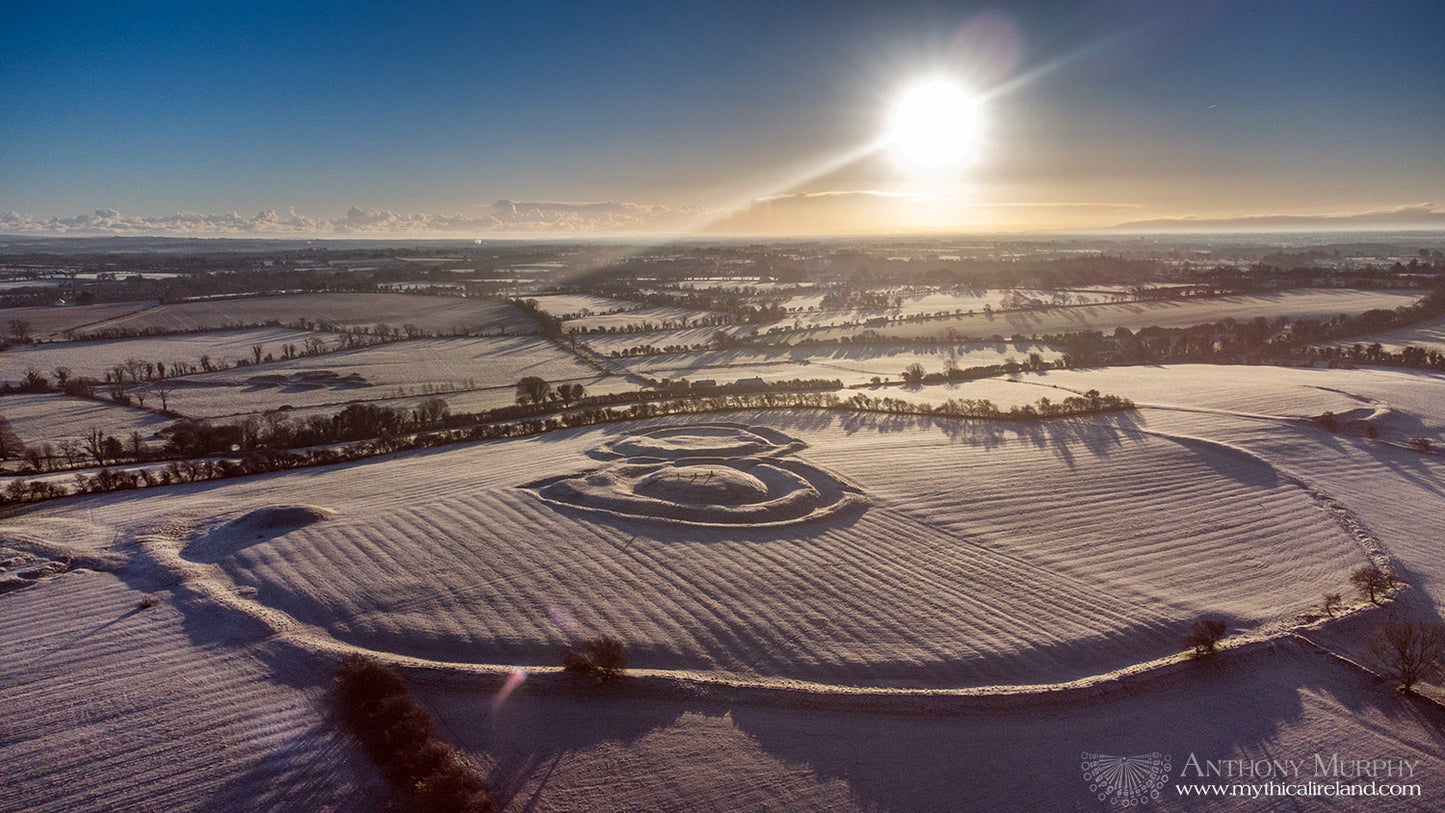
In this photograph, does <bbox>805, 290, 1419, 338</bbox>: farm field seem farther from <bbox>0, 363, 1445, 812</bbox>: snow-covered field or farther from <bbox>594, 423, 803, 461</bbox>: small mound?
<bbox>0, 363, 1445, 812</bbox>: snow-covered field

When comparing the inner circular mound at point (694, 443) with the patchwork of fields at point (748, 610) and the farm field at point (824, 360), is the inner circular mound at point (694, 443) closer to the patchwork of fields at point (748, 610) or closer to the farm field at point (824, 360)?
the patchwork of fields at point (748, 610)

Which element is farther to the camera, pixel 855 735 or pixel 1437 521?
pixel 1437 521

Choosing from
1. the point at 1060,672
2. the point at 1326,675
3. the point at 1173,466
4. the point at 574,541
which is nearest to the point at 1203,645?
the point at 1326,675

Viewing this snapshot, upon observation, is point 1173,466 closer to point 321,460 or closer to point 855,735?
point 855,735

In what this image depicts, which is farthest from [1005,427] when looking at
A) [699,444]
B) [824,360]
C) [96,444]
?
[96,444]

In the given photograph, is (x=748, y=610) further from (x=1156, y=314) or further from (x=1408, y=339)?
(x=1156, y=314)

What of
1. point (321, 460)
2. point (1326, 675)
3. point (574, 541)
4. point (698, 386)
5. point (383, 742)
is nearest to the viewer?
point (383, 742)

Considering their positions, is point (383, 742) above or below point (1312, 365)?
below
